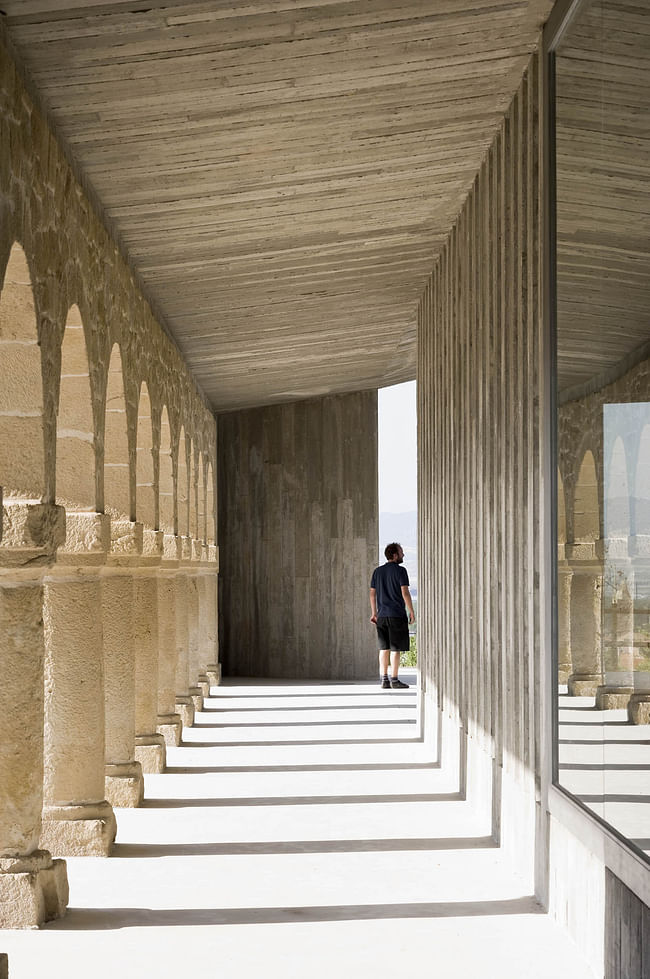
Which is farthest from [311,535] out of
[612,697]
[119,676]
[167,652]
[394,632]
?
[612,697]

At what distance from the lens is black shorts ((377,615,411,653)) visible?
1370 centimetres

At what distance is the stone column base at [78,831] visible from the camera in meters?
6.02

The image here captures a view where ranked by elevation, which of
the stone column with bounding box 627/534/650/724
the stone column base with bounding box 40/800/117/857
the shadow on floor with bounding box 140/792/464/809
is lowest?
the shadow on floor with bounding box 140/792/464/809

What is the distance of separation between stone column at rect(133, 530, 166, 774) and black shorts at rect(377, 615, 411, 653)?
5414mm

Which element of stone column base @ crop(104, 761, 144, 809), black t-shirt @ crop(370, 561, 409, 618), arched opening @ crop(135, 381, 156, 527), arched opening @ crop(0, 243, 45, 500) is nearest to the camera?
arched opening @ crop(0, 243, 45, 500)

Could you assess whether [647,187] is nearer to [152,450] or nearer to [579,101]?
[579,101]

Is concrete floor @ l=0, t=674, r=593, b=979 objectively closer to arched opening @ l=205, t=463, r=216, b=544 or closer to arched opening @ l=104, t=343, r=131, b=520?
arched opening @ l=104, t=343, r=131, b=520

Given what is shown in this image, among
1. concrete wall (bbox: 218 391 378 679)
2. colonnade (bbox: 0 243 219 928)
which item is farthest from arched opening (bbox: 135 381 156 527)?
concrete wall (bbox: 218 391 378 679)

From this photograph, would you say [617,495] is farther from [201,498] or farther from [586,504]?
[201,498]

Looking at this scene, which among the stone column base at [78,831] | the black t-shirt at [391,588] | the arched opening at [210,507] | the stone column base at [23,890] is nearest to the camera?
the stone column base at [23,890]

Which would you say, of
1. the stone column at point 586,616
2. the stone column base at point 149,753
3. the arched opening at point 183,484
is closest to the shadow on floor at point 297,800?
the stone column base at point 149,753

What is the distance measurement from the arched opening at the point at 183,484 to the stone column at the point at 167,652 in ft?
4.42

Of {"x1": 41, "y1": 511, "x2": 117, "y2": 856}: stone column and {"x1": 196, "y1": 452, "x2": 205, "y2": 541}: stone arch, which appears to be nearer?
{"x1": 41, "y1": 511, "x2": 117, "y2": 856}: stone column

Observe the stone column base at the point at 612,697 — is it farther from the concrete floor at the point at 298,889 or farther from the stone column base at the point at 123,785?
the stone column base at the point at 123,785
